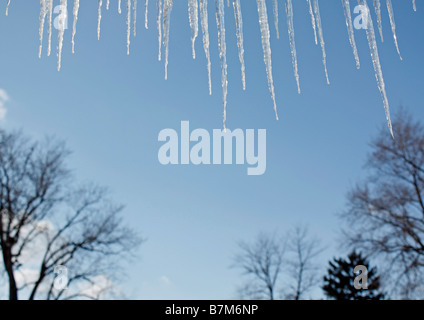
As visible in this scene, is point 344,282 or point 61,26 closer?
point 61,26

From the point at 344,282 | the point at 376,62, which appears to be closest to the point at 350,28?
the point at 376,62

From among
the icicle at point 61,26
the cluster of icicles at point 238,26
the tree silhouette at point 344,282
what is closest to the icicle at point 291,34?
the cluster of icicles at point 238,26

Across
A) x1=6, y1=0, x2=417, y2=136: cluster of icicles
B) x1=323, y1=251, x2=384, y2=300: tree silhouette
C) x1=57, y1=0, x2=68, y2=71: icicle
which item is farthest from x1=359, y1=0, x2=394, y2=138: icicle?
x1=323, y1=251, x2=384, y2=300: tree silhouette

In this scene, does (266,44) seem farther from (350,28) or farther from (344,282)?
(344,282)

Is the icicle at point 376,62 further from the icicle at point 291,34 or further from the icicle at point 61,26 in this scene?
the icicle at point 61,26

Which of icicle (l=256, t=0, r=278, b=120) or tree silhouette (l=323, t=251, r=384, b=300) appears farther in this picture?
tree silhouette (l=323, t=251, r=384, b=300)

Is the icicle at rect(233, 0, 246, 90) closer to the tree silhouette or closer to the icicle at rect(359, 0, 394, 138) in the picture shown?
the icicle at rect(359, 0, 394, 138)

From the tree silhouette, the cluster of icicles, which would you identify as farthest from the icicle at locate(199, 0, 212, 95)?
the tree silhouette

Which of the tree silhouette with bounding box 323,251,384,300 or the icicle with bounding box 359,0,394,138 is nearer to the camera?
the icicle with bounding box 359,0,394,138

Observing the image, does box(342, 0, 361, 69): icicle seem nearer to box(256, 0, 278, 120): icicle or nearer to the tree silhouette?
box(256, 0, 278, 120): icicle

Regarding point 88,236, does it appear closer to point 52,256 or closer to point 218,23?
point 52,256
